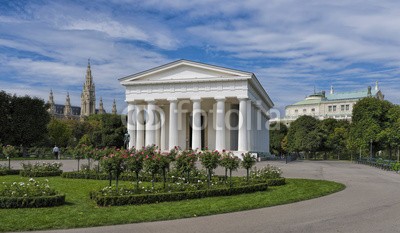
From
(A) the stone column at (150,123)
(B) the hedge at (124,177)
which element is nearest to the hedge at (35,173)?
(B) the hedge at (124,177)

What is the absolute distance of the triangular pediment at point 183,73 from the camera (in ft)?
181

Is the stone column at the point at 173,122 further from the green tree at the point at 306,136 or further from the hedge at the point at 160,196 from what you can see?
the green tree at the point at 306,136

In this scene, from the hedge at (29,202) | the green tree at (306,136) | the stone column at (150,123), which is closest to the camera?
the hedge at (29,202)

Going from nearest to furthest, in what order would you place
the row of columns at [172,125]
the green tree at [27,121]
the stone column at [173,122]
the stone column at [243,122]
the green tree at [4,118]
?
the stone column at [243,122] < the row of columns at [172,125] < the stone column at [173,122] < the green tree at [4,118] < the green tree at [27,121]

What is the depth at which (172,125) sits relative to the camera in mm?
57750

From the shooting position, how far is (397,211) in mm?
14883

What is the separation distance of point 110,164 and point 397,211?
11.9 m

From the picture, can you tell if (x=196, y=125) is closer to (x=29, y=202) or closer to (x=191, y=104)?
(x=191, y=104)

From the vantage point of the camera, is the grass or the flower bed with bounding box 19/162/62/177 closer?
the grass

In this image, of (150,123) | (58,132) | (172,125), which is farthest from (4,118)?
(58,132)

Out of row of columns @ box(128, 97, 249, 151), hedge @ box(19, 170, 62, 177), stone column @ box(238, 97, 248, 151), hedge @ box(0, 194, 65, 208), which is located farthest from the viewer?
row of columns @ box(128, 97, 249, 151)

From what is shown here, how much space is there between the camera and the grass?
12503 millimetres

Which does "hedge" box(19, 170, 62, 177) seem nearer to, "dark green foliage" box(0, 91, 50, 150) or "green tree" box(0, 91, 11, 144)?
"green tree" box(0, 91, 11, 144)

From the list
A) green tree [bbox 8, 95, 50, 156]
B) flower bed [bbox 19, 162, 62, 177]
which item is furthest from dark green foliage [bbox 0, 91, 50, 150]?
flower bed [bbox 19, 162, 62, 177]
